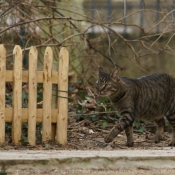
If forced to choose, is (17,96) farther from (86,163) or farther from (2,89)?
(86,163)

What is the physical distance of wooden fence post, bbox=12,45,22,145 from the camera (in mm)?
6676

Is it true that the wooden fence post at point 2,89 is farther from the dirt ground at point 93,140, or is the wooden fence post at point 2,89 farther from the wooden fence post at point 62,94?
the wooden fence post at point 62,94

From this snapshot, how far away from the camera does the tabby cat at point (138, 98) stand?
7273mm

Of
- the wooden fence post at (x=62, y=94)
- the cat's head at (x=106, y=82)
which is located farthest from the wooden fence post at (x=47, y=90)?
the cat's head at (x=106, y=82)

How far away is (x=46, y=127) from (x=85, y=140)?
0.88 m

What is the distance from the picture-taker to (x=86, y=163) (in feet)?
19.1

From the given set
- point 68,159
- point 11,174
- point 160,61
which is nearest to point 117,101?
point 68,159

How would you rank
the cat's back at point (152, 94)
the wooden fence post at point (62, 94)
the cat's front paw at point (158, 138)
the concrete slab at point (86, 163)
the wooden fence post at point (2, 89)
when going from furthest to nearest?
the cat's front paw at point (158, 138) → the cat's back at point (152, 94) → the wooden fence post at point (62, 94) → the wooden fence post at point (2, 89) → the concrete slab at point (86, 163)

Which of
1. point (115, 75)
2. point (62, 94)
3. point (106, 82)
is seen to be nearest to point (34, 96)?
point (62, 94)

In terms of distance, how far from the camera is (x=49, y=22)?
9.48m

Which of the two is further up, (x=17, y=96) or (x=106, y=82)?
(x=106, y=82)

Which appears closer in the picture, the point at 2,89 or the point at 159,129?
the point at 2,89

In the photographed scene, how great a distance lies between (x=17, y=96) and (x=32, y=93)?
0.18 m

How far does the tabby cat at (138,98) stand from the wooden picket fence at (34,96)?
25.5 inches
